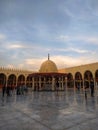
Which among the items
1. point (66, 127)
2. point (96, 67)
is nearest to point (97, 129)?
point (66, 127)

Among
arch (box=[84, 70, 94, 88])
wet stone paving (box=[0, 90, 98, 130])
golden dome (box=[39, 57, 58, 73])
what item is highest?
golden dome (box=[39, 57, 58, 73])

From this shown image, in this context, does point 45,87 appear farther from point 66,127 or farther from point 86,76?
point 66,127

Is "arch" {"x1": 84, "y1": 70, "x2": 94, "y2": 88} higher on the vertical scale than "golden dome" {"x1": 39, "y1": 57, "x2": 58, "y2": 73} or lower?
lower

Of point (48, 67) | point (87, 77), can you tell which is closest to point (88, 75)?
point (87, 77)

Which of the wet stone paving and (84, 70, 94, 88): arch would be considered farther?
(84, 70, 94, 88): arch

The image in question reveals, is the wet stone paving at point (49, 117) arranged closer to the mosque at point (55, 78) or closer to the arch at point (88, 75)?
the mosque at point (55, 78)

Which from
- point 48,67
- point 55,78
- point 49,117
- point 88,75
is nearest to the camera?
point 49,117

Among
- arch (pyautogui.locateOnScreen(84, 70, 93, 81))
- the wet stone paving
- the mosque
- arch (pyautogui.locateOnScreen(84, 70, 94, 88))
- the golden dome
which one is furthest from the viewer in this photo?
arch (pyautogui.locateOnScreen(84, 70, 93, 81))

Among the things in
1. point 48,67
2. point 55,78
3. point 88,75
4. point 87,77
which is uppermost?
point 48,67

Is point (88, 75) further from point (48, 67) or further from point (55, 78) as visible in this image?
point (55, 78)

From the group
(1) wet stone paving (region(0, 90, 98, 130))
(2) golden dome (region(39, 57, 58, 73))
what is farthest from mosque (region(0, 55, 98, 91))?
(1) wet stone paving (region(0, 90, 98, 130))

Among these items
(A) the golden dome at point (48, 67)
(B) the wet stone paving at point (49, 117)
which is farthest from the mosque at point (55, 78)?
(B) the wet stone paving at point (49, 117)

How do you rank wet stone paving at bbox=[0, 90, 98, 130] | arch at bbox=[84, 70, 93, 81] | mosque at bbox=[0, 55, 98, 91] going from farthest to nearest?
arch at bbox=[84, 70, 93, 81]
mosque at bbox=[0, 55, 98, 91]
wet stone paving at bbox=[0, 90, 98, 130]

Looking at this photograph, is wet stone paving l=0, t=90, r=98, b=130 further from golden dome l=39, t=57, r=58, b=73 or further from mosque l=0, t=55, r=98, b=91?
golden dome l=39, t=57, r=58, b=73
